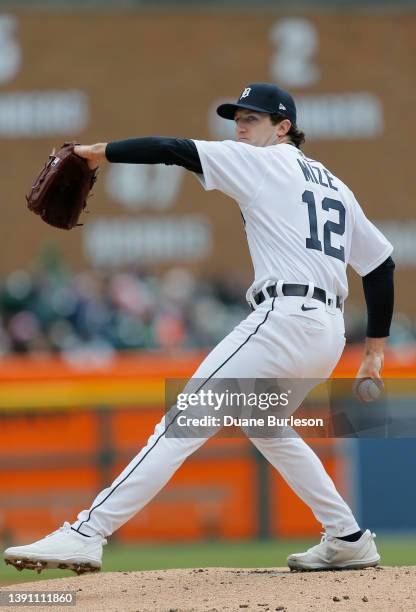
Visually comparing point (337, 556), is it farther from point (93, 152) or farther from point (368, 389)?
point (93, 152)

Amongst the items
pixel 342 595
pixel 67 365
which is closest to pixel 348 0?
pixel 67 365

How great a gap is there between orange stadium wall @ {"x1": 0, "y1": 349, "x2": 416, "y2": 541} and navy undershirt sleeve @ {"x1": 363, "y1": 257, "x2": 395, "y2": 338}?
122 inches

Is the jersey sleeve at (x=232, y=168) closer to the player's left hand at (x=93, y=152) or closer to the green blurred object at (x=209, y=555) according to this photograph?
the player's left hand at (x=93, y=152)

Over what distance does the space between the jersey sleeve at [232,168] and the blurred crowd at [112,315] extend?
590cm

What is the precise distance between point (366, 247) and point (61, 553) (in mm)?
1676

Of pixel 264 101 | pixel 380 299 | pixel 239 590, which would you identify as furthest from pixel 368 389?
pixel 264 101

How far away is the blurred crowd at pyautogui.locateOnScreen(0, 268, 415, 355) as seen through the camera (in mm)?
10602

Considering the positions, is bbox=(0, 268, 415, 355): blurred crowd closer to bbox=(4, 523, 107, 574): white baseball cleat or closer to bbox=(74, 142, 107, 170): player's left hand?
bbox=(74, 142, 107, 170): player's left hand

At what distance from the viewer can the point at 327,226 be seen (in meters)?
4.82

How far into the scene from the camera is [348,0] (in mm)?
14625

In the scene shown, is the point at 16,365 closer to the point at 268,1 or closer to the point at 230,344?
the point at 230,344

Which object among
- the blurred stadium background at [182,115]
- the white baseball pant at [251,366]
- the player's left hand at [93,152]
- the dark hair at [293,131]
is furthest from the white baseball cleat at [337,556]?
the blurred stadium background at [182,115]

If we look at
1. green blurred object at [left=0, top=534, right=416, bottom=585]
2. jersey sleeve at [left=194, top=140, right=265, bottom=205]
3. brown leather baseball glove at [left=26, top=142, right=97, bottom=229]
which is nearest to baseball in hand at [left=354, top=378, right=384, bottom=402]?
jersey sleeve at [left=194, top=140, right=265, bottom=205]

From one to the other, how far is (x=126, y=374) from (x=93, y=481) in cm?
72
